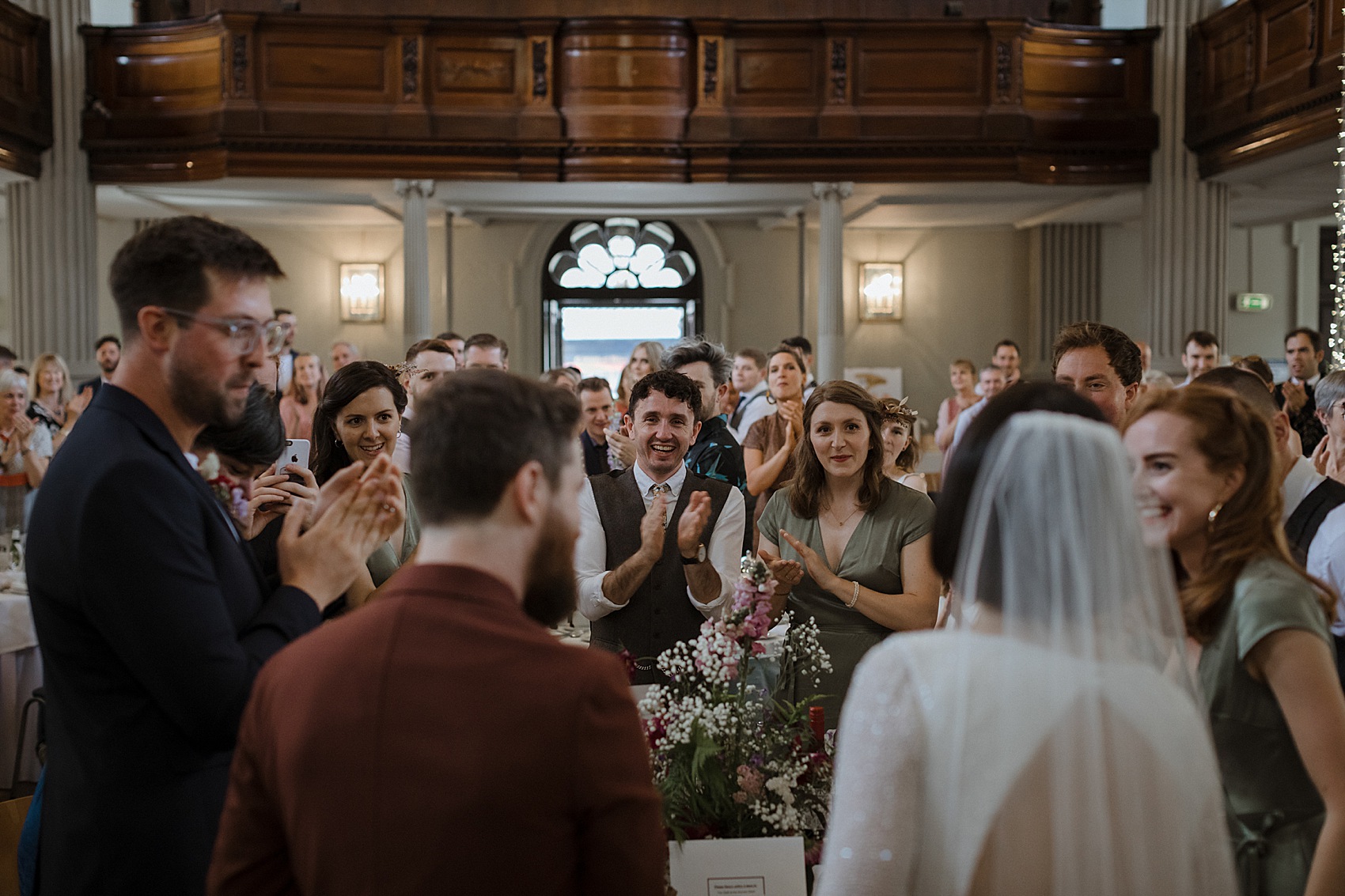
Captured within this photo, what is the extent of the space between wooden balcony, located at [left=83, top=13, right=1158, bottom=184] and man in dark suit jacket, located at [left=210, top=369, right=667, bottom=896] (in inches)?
351

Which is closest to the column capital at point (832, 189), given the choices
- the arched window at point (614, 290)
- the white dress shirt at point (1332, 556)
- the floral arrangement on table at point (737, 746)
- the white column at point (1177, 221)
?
the white column at point (1177, 221)

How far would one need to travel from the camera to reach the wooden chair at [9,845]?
268cm

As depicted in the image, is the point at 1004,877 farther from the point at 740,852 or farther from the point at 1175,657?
the point at 740,852

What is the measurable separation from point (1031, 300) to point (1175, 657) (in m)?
12.8

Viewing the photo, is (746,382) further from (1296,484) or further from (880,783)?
(880,783)

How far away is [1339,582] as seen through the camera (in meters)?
3.00

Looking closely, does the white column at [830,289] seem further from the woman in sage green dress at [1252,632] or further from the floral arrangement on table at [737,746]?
the woman in sage green dress at [1252,632]

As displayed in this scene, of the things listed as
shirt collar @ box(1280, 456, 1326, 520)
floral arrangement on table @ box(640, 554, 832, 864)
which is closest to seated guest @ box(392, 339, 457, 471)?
floral arrangement on table @ box(640, 554, 832, 864)

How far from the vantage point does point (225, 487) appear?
2.17 m

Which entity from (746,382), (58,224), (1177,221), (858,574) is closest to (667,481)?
(858,574)

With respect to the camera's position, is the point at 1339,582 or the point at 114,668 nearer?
the point at 114,668

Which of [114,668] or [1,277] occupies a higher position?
[1,277]

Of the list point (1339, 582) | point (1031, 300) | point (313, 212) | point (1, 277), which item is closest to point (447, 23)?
point (313, 212)

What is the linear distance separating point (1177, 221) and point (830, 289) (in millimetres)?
3024
